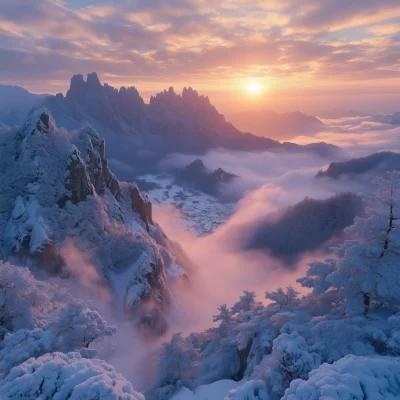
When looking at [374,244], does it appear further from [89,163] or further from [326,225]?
[326,225]

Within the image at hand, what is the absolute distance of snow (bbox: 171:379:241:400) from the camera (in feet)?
72.5

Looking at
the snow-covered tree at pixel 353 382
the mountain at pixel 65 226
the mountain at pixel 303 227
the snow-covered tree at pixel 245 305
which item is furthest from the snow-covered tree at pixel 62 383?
the mountain at pixel 303 227

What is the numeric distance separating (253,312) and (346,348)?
13.2 meters

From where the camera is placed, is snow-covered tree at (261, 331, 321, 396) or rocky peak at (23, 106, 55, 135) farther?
rocky peak at (23, 106, 55, 135)

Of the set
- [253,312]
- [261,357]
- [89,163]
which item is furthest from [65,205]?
[261,357]

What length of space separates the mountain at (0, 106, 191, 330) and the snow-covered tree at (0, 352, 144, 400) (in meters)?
31.6

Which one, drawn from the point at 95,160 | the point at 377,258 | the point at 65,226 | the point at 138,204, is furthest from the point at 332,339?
the point at 138,204

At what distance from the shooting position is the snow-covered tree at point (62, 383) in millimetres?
11508

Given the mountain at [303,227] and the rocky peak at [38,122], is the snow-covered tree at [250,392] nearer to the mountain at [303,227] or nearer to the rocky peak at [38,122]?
the rocky peak at [38,122]

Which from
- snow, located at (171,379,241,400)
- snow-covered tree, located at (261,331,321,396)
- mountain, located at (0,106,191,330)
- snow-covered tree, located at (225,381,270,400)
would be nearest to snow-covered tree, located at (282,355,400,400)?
snow-covered tree, located at (225,381,270,400)

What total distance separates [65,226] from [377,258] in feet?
137

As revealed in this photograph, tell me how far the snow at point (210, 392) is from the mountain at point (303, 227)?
377 feet

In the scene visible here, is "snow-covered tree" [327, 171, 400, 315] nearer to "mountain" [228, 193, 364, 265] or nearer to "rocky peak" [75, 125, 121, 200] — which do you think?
"rocky peak" [75, 125, 121, 200]

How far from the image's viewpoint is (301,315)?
23.4 metres
